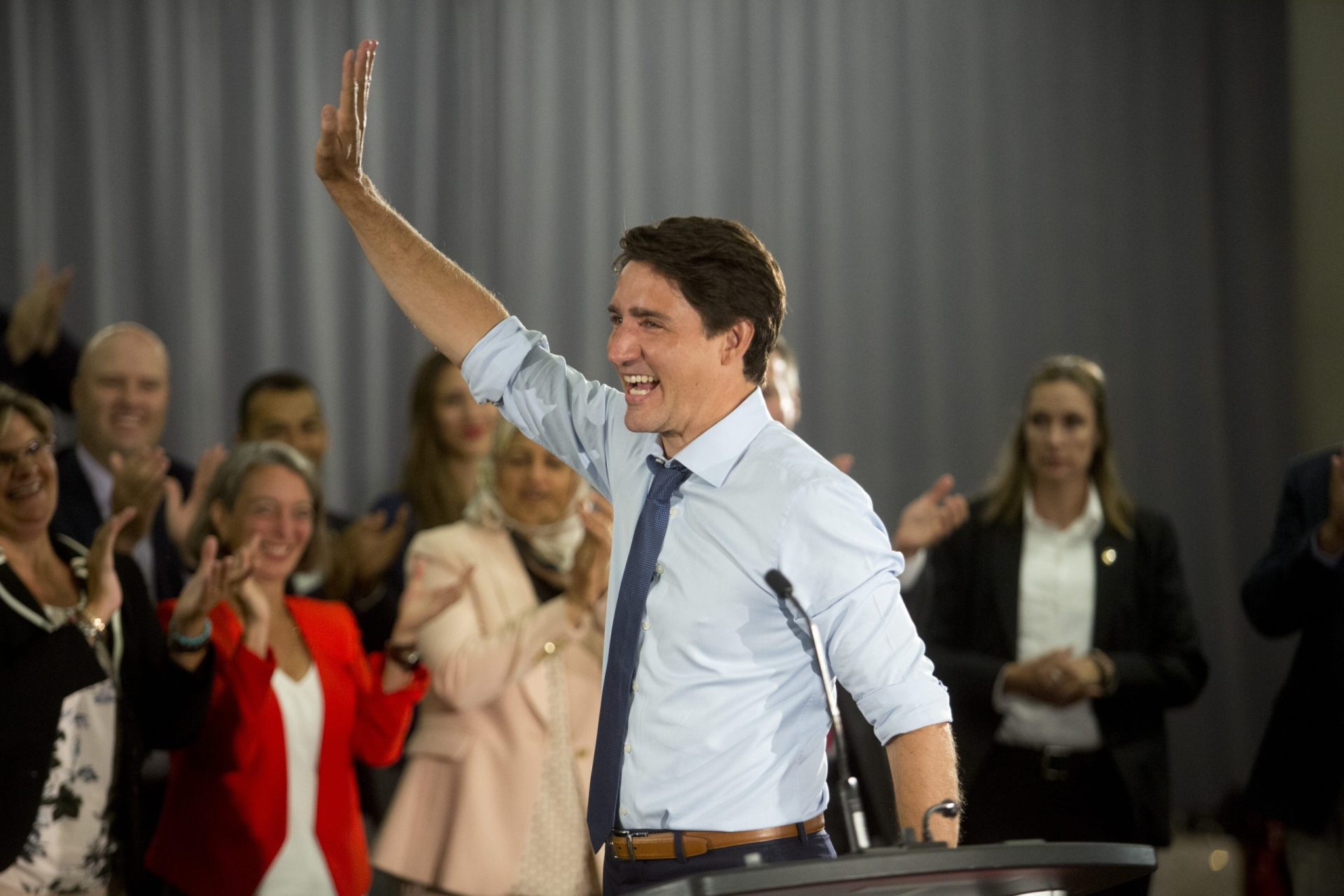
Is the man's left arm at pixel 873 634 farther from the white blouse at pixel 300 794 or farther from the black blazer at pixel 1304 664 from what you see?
the black blazer at pixel 1304 664

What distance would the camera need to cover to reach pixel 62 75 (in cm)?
460

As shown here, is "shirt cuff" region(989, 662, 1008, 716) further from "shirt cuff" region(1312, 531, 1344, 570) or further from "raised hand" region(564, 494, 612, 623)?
"raised hand" region(564, 494, 612, 623)

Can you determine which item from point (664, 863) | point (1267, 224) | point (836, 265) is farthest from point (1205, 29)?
point (664, 863)

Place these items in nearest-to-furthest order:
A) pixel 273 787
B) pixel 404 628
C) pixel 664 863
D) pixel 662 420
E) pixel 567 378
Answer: pixel 664 863
pixel 662 420
pixel 567 378
pixel 273 787
pixel 404 628

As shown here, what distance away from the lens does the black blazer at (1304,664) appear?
305 centimetres

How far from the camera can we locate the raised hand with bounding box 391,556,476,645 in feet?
9.70

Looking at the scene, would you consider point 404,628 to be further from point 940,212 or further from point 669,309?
point 940,212

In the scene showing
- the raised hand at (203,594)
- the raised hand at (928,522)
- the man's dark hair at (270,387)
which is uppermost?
the man's dark hair at (270,387)

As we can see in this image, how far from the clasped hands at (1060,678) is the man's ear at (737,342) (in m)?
1.55

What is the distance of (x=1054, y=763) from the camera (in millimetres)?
3248

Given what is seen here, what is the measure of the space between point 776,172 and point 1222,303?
153cm

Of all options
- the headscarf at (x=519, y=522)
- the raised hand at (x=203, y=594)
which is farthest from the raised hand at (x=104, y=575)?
the headscarf at (x=519, y=522)

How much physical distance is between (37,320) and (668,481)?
2.48 meters

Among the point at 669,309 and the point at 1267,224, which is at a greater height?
the point at 1267,224
